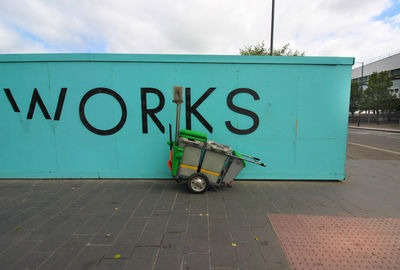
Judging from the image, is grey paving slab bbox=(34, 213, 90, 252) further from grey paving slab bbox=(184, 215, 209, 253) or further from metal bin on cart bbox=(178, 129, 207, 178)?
metal bin on cart bbox=(178, 129, 207, 178)

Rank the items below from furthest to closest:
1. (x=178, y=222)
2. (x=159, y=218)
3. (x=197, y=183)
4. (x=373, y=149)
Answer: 1. (x=373, y=149)
2. (x=197, y=183)
3. (x=159, y=218)
4. (x=178, y=222)

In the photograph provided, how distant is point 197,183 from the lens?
413 centimetres

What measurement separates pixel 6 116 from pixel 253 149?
6661 mm

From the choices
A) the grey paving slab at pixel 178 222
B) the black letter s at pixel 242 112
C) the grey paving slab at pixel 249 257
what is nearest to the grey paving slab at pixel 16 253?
the grey paving slab at pixel 178 222

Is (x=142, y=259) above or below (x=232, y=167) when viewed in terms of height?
below

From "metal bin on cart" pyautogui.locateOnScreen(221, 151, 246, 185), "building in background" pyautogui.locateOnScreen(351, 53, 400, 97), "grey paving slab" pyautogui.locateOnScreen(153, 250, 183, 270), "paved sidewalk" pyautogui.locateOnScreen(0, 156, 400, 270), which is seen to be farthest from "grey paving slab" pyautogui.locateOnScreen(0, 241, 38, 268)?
"building in background" pyautogui.locateOnScreen(351, 53, 400, 97)

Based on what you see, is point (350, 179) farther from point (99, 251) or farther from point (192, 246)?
point (99, 251)

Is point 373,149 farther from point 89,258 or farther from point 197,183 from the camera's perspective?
point 89,258

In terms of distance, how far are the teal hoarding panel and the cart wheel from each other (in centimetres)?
119

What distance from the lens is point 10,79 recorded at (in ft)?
15.9

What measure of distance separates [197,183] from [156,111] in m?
2.17

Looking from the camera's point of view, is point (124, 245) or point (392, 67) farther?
point (392, 67)

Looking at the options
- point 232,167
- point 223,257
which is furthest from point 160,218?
point 232,167

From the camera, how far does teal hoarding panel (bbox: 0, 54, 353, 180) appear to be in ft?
15.8
